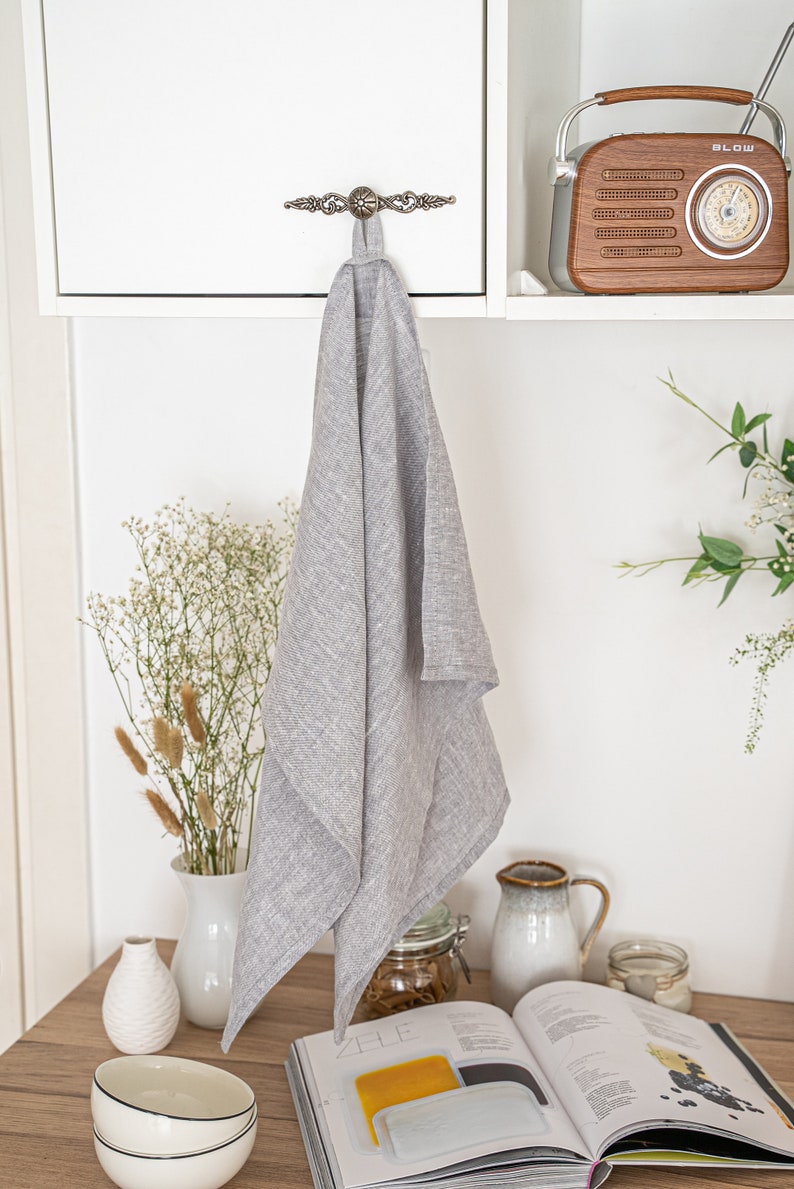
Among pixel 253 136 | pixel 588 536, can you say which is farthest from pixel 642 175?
pixel 588 536

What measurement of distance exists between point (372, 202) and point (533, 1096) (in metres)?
0.79

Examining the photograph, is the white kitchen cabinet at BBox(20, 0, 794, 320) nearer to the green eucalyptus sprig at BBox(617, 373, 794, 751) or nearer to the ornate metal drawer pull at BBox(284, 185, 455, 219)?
the ornate metal drawer pull at BBox(284, 185, 455, 219)

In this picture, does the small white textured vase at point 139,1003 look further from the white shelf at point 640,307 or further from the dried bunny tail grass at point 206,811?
the white shelf at point 640,307

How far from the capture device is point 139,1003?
3.61 feet

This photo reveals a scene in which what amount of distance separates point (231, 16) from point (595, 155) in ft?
1.07

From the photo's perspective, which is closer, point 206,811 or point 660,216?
point 660,216

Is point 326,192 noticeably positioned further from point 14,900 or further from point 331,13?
point 14,900

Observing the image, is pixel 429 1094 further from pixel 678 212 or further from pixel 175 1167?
pixel 678 212

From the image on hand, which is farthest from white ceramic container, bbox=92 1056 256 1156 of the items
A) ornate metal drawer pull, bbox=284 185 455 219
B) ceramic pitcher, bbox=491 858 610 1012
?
ornate metal drawer pull, bbox=284 185 455 219

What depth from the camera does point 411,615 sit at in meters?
1.03

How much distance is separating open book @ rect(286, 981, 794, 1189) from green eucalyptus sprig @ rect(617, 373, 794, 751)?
0.33m

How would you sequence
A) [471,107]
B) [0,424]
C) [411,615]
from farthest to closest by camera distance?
[0,424], [411,615], [471,107]

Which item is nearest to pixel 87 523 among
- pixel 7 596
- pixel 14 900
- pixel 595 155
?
pixel 7 596

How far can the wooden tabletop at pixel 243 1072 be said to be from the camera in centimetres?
92
